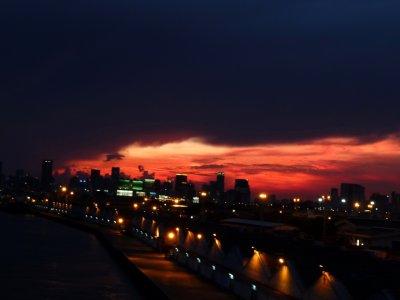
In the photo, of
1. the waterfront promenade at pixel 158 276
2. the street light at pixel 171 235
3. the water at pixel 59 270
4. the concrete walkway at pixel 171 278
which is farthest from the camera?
the street light at pixel 171 235

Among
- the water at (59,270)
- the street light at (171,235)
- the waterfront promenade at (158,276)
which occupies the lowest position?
the water at (59,270)

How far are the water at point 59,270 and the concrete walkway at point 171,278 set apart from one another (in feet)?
4.08

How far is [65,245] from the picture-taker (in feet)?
186

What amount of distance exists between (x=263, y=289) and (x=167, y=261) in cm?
1477

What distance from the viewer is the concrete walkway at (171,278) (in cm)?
2152

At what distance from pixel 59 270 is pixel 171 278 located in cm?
1572

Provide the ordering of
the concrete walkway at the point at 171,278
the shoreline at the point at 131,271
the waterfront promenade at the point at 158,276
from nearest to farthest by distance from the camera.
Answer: the concrete walkway at the point at 171,278
the waterfront promenade at the point at 158,276
the shoreline at the point at 131,271

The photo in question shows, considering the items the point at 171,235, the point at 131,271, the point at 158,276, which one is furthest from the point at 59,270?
the point at 158,276

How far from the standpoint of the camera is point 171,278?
25422 millimetres

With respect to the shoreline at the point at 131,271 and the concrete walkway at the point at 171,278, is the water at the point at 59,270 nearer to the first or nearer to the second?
the shoreline at the point at 131,271

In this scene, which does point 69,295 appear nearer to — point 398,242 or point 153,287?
point 153,287

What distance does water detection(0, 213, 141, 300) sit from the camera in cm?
3036

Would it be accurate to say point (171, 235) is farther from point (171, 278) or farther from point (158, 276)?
point (171, 278)

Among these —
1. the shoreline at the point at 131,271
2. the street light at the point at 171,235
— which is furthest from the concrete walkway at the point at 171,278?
the street light at the point at 171,235
